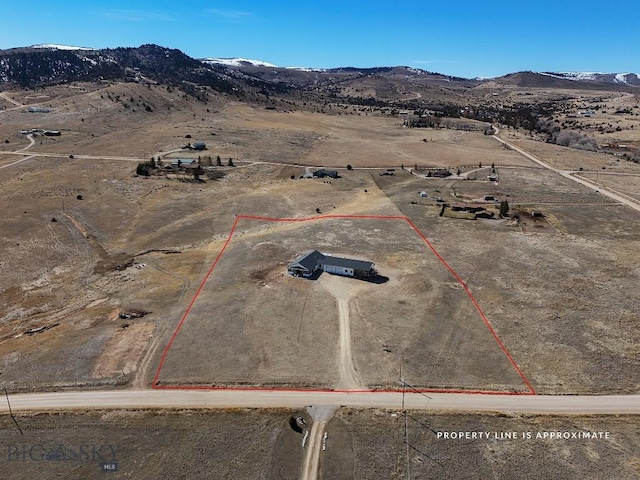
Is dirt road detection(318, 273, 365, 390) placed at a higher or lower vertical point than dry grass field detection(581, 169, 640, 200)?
lower

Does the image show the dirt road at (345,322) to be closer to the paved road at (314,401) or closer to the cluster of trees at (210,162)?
the paved road at (314,401)

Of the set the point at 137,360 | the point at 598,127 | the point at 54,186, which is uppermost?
the point at 598,127

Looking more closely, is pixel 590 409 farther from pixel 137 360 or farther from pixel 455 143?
pixel 455 143

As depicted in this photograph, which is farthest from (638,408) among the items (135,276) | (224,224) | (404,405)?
(224,224)

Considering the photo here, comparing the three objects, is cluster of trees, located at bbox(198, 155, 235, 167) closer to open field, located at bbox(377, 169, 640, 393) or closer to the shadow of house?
open field, located at bbox(377, 169, 640, 393)

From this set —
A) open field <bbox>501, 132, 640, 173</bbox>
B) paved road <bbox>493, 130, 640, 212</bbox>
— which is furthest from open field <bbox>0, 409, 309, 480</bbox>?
open field <bbox>501, 132, 640, 173</bbox>

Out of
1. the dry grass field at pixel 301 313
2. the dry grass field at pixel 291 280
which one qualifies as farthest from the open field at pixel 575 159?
the dry grass field at pixel 301 313
